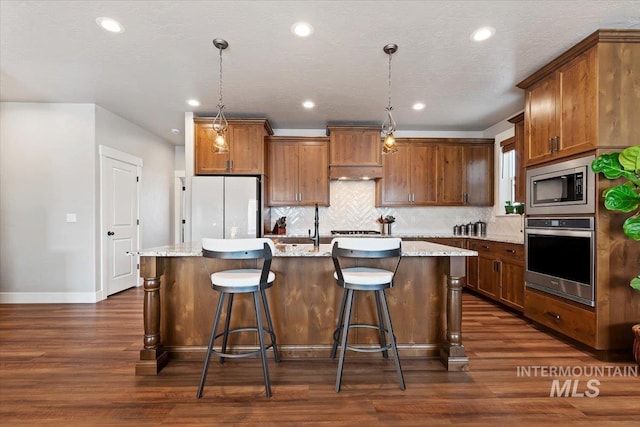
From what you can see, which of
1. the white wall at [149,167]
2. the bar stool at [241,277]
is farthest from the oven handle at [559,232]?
the white wall at [149,167]

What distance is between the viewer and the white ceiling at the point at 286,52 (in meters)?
2.24

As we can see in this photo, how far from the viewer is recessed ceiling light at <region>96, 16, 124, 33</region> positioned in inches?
92.6

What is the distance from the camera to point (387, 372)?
2.28 metres

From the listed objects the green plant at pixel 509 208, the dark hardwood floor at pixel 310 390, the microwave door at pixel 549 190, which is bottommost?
the dark hardwood floor at pixel 310 390

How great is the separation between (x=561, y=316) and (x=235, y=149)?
413cm

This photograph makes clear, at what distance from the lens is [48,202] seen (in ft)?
13.6

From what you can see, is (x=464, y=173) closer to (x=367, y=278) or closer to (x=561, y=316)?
(x=561, y=316)

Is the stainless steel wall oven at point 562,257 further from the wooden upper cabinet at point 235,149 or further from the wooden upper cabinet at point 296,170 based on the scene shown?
the wooden upper cabinet at point 235,149

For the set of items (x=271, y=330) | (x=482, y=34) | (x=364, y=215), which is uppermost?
(x=482, y=34)

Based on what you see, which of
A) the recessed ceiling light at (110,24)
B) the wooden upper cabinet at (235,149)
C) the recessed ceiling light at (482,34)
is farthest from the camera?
the wooden upper cabinet at (235,149)

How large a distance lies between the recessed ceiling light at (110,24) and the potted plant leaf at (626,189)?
3718mm

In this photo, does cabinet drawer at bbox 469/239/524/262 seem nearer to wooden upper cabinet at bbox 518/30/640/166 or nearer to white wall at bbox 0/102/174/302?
wooden upper cabinet at bbox 518/30/640/166

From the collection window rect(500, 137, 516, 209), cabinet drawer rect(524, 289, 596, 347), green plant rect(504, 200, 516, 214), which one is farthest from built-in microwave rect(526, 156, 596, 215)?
window rect(500, 137, 516, 209)

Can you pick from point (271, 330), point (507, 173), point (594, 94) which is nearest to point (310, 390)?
point (271, 330)
